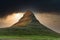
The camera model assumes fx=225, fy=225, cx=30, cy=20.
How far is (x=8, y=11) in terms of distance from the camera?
261 centimetres

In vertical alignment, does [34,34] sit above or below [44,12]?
below

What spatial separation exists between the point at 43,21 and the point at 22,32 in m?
0.27

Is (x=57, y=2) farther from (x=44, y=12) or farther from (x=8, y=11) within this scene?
(x=8, y=11)

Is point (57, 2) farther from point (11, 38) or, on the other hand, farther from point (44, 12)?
point (11, 38)

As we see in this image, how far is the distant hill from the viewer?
2547mm

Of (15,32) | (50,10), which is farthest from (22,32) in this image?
(50,10)

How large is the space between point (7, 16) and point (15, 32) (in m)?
0.21

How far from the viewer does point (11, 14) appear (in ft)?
8.46

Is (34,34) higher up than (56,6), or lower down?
lower down

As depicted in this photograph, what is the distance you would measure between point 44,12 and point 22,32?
34 centimetres

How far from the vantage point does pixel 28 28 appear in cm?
255

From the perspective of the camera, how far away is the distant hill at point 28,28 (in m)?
2.55

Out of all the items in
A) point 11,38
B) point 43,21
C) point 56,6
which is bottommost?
point 11,38

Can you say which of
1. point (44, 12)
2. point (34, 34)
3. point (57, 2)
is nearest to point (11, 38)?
point (34, 34)
